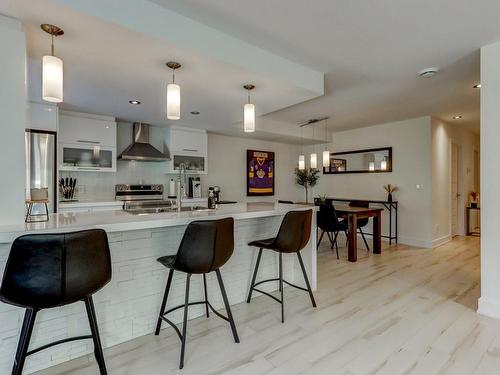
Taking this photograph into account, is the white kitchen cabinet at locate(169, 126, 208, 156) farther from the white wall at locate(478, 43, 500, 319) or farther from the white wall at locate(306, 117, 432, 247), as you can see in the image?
the white wall at locate(478, 43, 500, 319)

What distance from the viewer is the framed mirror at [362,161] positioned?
5.81m

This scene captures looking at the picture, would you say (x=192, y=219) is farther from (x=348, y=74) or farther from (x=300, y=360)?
(x=348, y=74)

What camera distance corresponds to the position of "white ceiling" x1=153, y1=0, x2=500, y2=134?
79.3 inches

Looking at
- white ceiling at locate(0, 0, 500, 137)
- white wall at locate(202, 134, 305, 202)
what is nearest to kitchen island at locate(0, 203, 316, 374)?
white ceiling at locate(0, 0, 500, 137)

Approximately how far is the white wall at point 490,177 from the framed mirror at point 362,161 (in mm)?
3197

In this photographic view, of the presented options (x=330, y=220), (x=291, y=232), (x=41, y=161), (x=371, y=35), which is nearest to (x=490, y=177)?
(x=371, y=35)

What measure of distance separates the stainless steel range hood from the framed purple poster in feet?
6.69

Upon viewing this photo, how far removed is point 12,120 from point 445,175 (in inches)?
260

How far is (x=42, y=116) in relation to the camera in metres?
3.68

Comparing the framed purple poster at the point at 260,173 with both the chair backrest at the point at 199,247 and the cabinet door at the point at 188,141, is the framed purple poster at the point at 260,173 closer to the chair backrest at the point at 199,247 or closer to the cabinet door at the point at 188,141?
the cabinet door at the point at 188,141

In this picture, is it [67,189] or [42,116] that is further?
[67,189]

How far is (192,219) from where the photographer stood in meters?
2.17

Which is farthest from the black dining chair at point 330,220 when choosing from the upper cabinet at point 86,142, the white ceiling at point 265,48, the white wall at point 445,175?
the upper cabinet at point 86,142

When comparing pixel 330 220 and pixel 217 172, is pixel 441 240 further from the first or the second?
pixel 217 172
